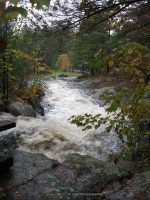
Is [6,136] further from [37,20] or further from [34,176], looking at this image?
[37,20]

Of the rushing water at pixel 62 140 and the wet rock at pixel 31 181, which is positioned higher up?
the wet rock at pixel 31 181

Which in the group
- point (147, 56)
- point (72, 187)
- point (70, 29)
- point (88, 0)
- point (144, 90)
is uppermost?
point (88, 0)

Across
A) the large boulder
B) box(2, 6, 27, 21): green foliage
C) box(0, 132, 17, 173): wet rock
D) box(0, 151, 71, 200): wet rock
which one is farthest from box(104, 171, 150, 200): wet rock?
the large boulder

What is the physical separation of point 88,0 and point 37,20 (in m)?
1.22

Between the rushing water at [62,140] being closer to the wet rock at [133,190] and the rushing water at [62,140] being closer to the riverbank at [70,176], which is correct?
the riverbank at [70,176]

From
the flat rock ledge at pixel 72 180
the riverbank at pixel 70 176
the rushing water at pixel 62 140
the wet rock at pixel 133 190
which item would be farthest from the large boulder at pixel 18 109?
the wet rock at pixel 133 190

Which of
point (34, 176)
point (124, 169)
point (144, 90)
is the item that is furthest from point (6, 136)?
point (144, 90)

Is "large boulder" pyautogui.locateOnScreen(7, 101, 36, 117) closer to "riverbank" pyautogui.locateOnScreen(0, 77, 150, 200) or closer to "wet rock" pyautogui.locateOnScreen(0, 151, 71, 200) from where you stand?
"riverbank" pyautogui.locateOnScreen(0, 77, 150, 200)

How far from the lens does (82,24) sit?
5480mm

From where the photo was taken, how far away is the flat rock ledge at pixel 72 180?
13.5ft

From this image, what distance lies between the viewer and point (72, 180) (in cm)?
Answer: 476

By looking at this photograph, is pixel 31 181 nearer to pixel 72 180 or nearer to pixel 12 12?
pixel 72 180

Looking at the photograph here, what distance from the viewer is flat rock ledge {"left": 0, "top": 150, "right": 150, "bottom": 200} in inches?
162

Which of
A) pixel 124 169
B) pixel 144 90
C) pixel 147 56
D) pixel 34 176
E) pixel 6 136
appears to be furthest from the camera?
pixel 6 136
